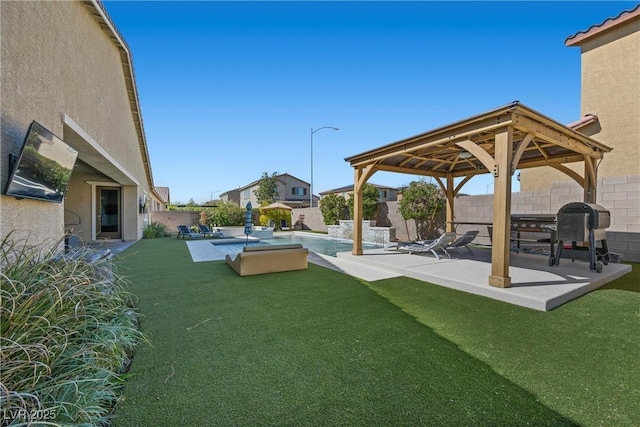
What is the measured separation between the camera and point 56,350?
86.0 inches

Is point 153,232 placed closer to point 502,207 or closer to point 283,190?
point 502,207

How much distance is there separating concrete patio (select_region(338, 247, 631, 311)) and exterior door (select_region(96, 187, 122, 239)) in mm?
13331

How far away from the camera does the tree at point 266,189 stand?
136 feet

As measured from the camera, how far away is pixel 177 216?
2075 centimetres

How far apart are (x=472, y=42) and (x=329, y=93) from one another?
6.90 metres

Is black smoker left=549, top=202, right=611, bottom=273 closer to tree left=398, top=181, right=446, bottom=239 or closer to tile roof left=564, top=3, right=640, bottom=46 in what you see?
tree left=398, top=181, right=446, bottom=239

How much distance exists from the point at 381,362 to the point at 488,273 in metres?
4.55

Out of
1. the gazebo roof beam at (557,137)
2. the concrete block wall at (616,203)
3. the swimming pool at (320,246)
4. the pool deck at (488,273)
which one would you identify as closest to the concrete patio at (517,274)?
the pool deck at (488,273)

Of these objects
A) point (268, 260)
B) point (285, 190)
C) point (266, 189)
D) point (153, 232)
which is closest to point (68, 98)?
point (268, 260)

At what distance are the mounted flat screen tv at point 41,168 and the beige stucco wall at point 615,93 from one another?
15.3 m

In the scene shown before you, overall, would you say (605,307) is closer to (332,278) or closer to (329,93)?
(332,278)

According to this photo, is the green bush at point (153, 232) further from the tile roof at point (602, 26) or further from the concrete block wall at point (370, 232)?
the tile roof at point (602, 26)

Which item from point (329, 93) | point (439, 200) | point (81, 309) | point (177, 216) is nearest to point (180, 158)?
point (177, 216)

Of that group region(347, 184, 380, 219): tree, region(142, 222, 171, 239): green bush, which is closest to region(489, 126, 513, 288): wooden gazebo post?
region(347, 184, 380, 219): tree
